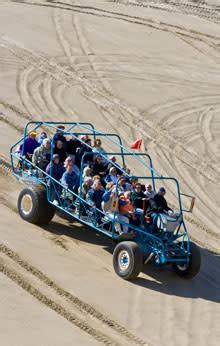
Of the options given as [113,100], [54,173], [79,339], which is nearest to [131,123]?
[113,100]

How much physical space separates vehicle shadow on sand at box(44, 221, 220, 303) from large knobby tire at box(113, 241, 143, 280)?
205 mm

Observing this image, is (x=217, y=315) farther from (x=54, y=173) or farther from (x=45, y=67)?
(x=45, y=67)

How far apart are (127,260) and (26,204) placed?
98.3 inches

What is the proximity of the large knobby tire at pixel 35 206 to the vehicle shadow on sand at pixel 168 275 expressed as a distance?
0.26m

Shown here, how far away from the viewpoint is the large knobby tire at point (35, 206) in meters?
14.3

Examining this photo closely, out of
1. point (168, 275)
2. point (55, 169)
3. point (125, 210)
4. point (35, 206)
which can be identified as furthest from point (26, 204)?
point (168, 275)

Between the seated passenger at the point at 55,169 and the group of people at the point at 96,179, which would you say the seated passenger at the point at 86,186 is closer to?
the group of people at the point at 96,179

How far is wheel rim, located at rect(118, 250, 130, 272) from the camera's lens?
1300cm

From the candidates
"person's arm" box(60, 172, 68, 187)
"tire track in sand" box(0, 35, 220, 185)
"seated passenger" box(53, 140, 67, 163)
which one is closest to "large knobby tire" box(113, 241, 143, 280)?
"person's arm" box(60, 172, 68, 187)

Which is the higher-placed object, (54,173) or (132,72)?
(132,72)

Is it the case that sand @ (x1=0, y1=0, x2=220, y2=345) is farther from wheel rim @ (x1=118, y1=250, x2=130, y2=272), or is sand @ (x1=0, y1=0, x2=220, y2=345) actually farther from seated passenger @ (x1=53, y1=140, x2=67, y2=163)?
seated passenger @ (x1=53, y1=140, x2=67, y2=163)

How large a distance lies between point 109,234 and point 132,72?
1230cm

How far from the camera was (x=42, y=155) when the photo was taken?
49.1ft

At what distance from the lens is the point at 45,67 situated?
2406 cm
